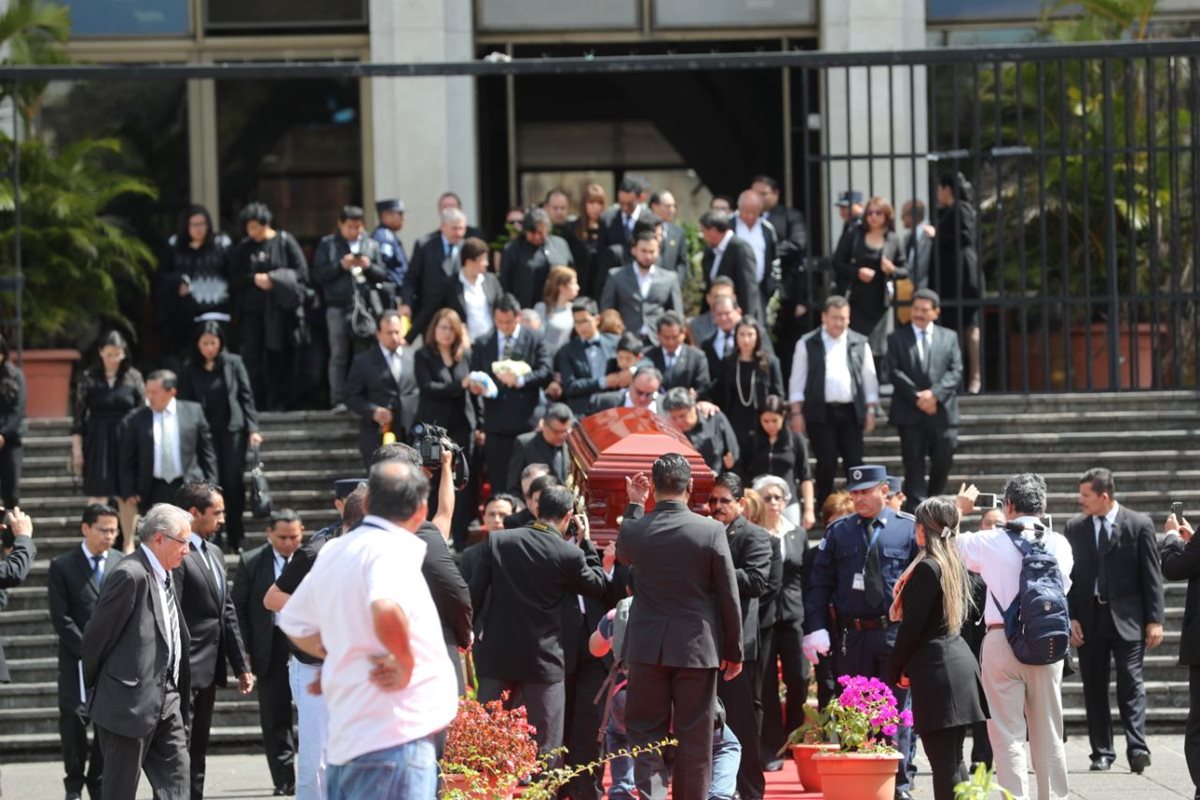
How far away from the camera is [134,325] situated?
20422 millimetres

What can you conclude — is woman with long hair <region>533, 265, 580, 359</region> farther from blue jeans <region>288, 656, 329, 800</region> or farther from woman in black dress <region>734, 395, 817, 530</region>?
blue jeans <region>288, 656, 329, 800</region>

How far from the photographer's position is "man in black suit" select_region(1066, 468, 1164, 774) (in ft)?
42.3

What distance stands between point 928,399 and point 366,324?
14.8 ft

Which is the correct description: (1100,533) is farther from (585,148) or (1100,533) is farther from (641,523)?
(585,148)

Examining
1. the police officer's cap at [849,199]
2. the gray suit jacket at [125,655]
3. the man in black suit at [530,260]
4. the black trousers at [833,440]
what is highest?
the police officer's cap at [849,199]

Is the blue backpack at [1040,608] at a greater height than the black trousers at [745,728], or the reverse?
the blue backpack at [1040,608]

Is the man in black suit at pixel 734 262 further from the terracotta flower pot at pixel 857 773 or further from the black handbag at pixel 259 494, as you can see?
the terracotta flower pot at pixel 857 773

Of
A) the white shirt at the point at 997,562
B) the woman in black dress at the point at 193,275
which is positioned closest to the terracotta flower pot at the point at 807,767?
the white shirt at the point at 997,562

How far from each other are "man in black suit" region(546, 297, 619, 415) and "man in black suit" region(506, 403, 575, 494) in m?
0.70

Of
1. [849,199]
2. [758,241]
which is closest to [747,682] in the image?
[849,199]

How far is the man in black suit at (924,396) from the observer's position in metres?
15.3

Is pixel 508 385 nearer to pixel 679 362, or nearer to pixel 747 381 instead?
pixel 679 362

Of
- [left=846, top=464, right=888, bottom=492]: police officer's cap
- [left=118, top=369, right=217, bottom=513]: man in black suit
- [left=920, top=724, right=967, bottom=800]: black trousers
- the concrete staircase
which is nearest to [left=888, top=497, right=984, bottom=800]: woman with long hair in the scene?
[left=920, top=724, right=967, bottom=800]: black trousers

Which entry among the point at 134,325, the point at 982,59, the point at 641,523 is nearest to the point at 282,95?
the point at 134,325
